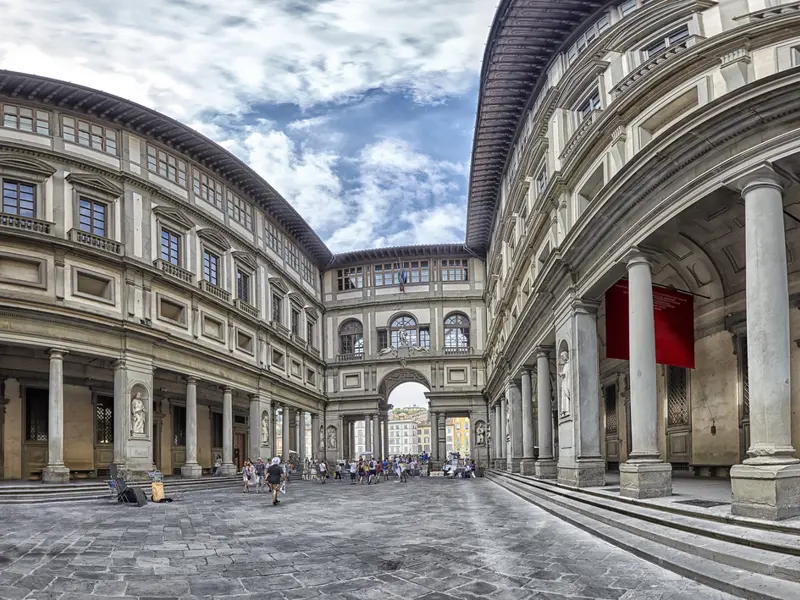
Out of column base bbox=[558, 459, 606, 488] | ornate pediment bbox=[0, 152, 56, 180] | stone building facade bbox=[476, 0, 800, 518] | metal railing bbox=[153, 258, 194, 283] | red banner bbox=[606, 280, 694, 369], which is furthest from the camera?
metal railing bbox=[153, 258, 194, 283]

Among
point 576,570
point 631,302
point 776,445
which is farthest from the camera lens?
point 631,302

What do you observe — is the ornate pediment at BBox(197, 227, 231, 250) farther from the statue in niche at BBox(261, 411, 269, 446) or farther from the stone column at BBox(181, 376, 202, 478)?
the statue in niche at BBox(261, 411, 269, 446)

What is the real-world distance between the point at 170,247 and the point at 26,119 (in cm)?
757

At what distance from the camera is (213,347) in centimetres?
3247

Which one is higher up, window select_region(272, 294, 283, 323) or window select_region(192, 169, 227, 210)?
window select_region(192, 169, 227, 210)

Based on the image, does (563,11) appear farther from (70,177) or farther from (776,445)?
(70,177)

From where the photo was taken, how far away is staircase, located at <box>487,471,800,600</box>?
650 centimetres

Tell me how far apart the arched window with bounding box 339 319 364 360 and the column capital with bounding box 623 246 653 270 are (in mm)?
40011

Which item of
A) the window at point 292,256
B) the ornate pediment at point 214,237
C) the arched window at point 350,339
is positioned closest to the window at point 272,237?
the window at point 292,256

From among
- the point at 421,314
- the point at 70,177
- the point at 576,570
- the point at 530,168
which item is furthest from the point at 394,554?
the point at 421,314

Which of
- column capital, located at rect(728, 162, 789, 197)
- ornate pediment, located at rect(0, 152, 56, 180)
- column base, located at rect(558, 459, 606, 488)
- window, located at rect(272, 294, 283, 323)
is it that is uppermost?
ornate pediment, located at rect(0, 152, 56, 180)

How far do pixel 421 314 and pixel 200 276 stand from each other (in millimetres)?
23222

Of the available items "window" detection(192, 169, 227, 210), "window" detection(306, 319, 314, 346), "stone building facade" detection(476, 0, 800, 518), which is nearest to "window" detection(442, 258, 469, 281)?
"window" detection(306, 319, 314, 346)

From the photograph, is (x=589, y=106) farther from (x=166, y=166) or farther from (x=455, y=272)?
(x=455, y=272)
